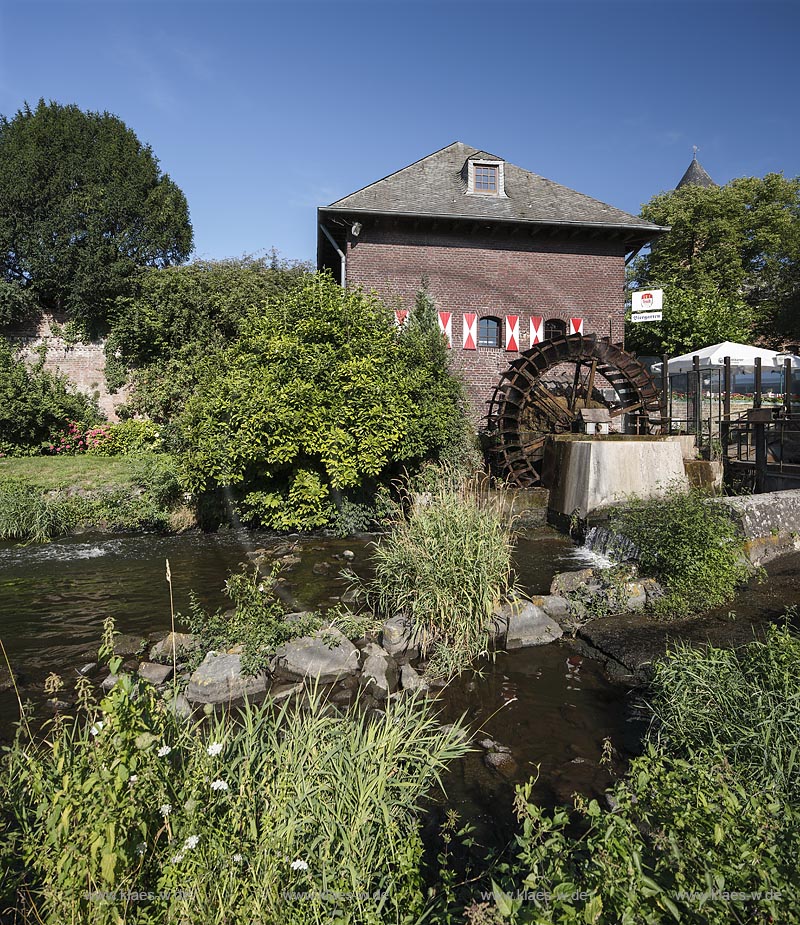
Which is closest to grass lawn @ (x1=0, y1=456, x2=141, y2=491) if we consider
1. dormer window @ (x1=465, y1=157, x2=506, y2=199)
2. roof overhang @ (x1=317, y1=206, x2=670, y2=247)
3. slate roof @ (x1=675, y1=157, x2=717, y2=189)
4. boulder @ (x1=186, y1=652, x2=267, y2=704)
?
boulder @ (x1=186, y1=652, x2=267, y2=704)

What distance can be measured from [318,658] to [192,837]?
9.59ft

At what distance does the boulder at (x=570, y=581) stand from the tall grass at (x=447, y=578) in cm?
76

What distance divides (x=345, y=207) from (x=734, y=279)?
58.0 feet

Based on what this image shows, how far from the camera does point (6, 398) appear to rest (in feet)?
45.5

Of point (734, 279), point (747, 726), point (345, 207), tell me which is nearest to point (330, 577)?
point (747, 726)

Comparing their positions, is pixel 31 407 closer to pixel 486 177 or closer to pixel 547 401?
pixel 547 401

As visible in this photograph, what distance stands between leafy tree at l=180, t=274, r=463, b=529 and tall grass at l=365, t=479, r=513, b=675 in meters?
3.31

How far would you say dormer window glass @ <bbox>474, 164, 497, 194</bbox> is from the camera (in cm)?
1599

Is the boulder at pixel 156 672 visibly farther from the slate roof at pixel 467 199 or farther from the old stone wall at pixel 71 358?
the old stone wall at pixel 71 358

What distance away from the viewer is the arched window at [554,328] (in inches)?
637

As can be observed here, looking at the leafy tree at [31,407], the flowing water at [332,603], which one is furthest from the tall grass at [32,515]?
the leafy tree at [31,407]

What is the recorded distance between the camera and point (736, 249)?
24625mm

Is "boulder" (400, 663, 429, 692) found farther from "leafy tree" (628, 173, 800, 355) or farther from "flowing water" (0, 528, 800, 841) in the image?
"leafy tree" (628, 173, 800, 355)

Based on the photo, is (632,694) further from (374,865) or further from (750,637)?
(374,865)
